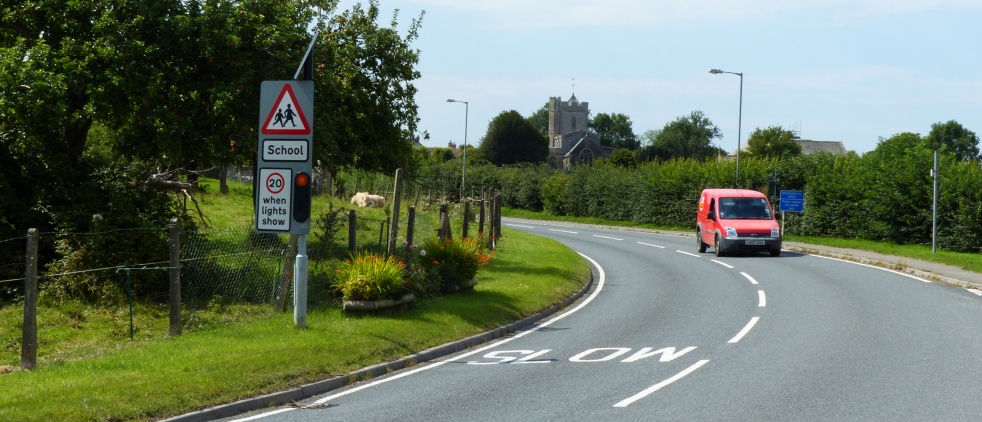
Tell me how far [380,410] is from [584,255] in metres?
24.0

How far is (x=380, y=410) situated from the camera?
9172 millimetres

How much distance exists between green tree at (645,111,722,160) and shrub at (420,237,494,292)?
412 ft

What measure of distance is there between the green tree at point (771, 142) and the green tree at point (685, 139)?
27.7 metres

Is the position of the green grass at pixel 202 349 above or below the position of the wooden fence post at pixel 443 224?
below

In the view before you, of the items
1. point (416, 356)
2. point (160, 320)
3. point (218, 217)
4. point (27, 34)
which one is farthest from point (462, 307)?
point (218, 217)

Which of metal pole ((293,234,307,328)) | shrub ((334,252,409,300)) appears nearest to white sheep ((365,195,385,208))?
shrub ((334,252,409,300))

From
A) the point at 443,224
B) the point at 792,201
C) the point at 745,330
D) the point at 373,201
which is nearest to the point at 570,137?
the point at 373,201

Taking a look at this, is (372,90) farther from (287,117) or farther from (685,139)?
(685,139)

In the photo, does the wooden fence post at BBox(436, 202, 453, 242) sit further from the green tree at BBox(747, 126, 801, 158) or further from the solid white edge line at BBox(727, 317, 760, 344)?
the green tree at BBox(747, 126, 801, 158)

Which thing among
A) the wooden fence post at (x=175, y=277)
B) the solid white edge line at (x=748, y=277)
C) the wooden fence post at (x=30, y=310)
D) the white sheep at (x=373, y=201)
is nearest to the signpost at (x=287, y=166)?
the wooden fence post at (x=175, y=277)

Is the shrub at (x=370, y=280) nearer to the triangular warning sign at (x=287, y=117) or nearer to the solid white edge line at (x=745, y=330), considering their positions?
the triangular warning sign at (x=287, y=117)

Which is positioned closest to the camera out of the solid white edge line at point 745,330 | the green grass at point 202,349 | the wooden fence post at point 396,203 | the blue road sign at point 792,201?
the green grass at point 202,349

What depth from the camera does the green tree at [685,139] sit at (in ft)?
471

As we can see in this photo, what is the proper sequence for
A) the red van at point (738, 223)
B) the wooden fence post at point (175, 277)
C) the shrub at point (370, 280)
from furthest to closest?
the red van at point (738, 223) < the shrub at point (370, 280) < the wooden fence post at point (175, 277)
